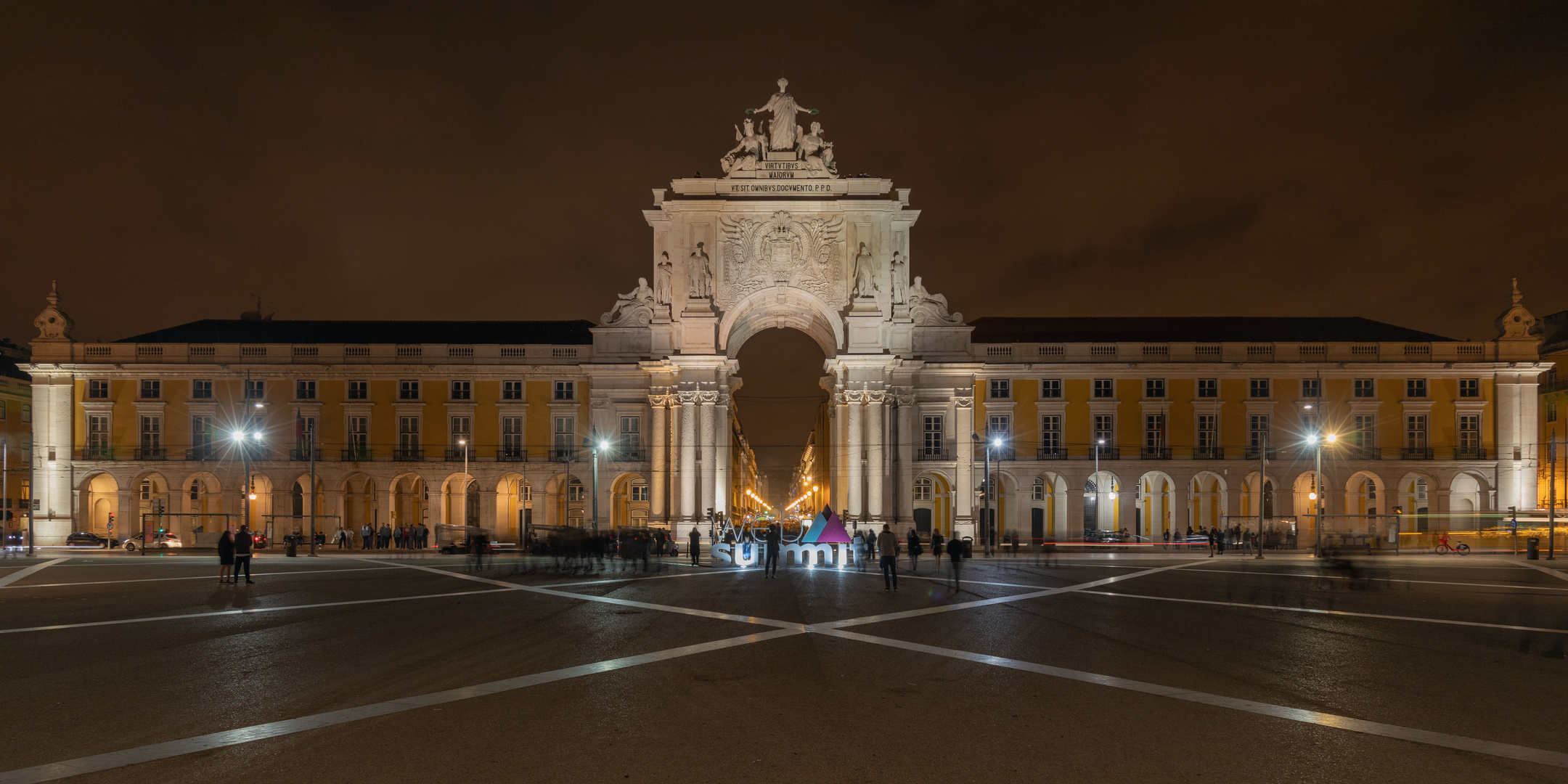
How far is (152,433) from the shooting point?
56.4m

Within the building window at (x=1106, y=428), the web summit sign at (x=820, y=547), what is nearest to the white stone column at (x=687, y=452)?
the web summit sign at (x=820, y=547)

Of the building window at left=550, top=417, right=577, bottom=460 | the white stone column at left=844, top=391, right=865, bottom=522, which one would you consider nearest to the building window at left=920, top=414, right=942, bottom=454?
the white stone column at left=844, top=391, right=865, bottom=522

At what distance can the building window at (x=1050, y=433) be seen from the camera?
186ft

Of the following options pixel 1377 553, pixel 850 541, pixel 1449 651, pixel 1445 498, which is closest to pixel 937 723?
pixel 1449 651

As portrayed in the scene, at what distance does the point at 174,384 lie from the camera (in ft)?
186

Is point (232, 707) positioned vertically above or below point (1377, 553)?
above

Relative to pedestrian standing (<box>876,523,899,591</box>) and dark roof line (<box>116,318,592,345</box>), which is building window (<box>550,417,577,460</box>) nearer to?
dark roof line (<box>116,318,592,345</box>)

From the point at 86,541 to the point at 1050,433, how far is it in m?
53.1

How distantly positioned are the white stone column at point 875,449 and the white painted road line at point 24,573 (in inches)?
1418

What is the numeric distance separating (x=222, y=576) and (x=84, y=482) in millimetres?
39624

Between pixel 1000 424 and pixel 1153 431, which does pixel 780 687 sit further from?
pixel 1153 431

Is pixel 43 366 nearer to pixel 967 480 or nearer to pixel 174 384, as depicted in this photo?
pixel 174 384

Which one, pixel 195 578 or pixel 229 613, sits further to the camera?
pixel 195 578

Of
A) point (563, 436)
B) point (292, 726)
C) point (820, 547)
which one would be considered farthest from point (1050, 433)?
point (292, 726)
